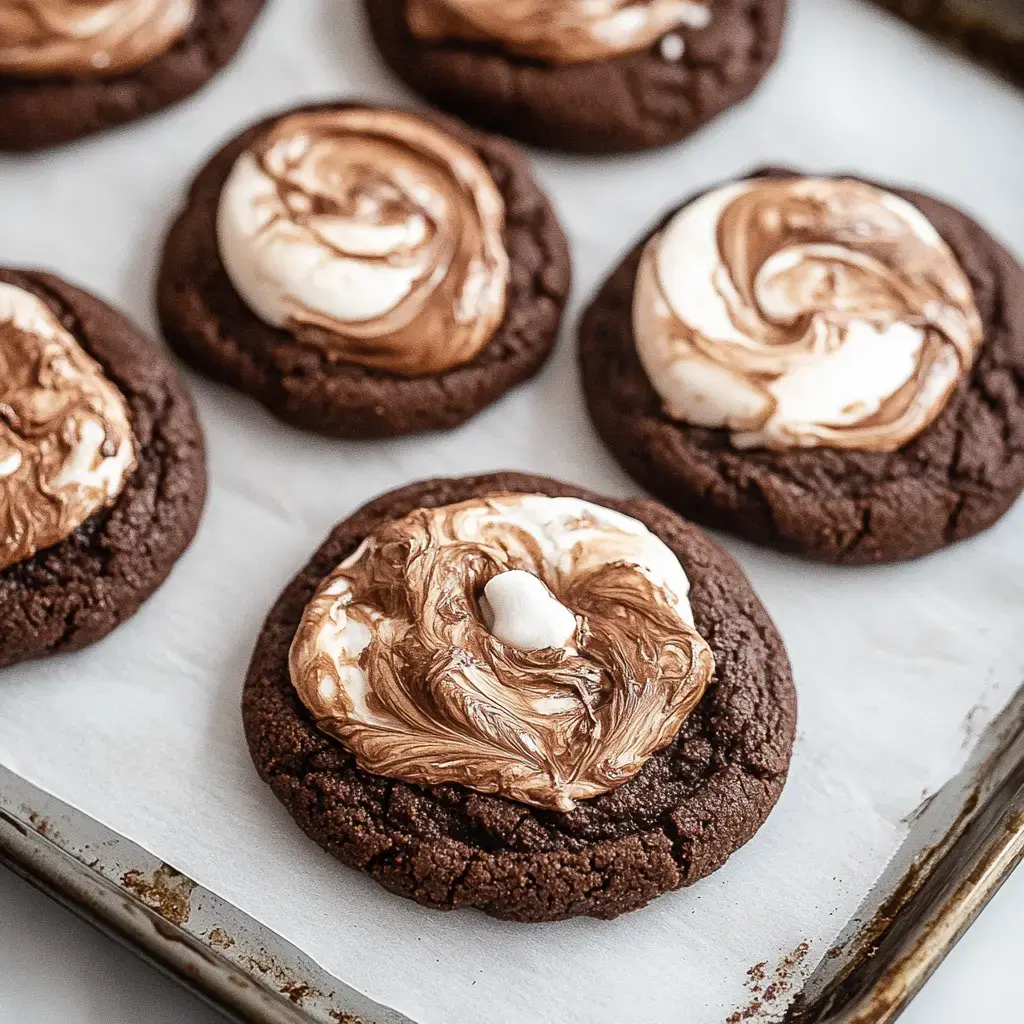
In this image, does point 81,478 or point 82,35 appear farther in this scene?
point 82,35

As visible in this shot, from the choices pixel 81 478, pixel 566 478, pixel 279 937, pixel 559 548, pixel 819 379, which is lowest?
pixel 279 937

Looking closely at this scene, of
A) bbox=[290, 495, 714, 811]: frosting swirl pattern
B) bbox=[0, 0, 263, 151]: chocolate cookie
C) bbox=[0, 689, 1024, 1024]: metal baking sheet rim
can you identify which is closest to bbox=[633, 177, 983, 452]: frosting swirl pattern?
bbox=[290, 495, 714, 811]: frosting swirl pattern

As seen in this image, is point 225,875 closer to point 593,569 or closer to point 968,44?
point 593,569

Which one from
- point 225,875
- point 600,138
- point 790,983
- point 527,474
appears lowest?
point 225,875

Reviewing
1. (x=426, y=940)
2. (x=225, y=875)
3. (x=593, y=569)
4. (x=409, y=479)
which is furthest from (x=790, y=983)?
(x=409, y=479)

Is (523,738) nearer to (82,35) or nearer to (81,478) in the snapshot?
(81,478)

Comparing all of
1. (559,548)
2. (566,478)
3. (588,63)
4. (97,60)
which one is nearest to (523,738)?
(559,548)
